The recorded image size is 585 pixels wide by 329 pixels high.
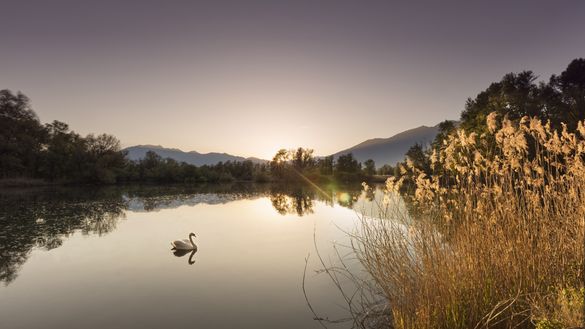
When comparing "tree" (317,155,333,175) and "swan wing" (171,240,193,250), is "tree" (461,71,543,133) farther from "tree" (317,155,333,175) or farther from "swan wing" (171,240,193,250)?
"tree" (317,155,333,175)

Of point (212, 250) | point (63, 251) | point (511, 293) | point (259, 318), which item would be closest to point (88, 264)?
point (63, 251)

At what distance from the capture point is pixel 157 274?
9.34m

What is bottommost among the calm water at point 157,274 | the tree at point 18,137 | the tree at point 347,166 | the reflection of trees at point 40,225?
the calm water at point 157,274

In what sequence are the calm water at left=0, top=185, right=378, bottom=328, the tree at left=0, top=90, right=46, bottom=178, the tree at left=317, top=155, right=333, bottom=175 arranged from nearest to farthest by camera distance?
1. the calm water at left=0, top=185, right=378, bottom=328
2. the tree at left=0, top=90, right=46, bottom=178
3. the tree at left=317, top=155, right=333, bottom=175

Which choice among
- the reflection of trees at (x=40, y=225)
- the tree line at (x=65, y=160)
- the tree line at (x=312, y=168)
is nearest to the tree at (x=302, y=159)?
the tree line at (x=312, y=168)

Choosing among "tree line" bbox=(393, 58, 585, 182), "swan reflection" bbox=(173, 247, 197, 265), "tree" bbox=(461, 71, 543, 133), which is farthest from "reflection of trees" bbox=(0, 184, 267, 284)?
"tree" bbox=(461, 71, 543, 133)

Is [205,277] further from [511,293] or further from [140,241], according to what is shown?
[511,293]

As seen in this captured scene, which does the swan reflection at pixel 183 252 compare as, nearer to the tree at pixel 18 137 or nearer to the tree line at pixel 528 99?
the tree line at pixel 528 99

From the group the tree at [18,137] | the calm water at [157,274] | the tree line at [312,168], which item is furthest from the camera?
the tree line at [312,168]

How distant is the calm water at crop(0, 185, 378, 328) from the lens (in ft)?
21.6

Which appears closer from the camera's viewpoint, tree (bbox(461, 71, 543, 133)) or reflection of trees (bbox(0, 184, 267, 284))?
reflection of trees (bbox(0, 184, 267, 284))

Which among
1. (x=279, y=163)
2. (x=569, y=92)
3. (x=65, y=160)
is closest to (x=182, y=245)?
(x=569, y=92)

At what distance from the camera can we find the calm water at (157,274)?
658 centimetres

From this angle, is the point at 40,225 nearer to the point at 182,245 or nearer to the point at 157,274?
the point at 182,245
